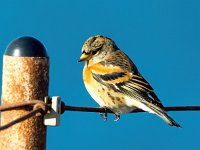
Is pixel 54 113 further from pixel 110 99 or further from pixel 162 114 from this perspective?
pixel 110 99

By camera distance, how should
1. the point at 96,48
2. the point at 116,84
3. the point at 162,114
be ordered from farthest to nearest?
the point at 96,48
the point at 116,84
the point at 162,114

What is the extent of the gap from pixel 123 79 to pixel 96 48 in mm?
400

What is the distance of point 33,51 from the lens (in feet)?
6.98

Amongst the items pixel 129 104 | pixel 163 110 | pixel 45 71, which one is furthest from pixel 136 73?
pixel 45 71

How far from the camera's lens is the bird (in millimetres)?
3199

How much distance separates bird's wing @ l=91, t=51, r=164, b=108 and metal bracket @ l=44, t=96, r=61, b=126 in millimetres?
1073

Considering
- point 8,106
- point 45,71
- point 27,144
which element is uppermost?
point 45,71

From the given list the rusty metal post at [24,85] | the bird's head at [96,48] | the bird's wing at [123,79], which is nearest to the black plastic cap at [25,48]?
the rusty metal post at [24,85]

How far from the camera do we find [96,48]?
3.61 meters

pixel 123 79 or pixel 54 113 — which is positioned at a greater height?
pixel 123 79

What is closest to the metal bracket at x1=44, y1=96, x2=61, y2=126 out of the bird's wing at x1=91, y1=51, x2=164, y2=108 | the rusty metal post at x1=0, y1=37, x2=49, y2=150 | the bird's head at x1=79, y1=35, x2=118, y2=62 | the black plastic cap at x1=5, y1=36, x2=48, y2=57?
the rusty metal post at x1=0, y1=37, x2=49, y2=150

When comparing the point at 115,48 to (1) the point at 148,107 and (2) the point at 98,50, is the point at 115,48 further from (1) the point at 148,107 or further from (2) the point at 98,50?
(1) the point at 148,107

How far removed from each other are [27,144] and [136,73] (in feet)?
4.72

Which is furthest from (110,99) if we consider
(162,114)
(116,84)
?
(162,114)
